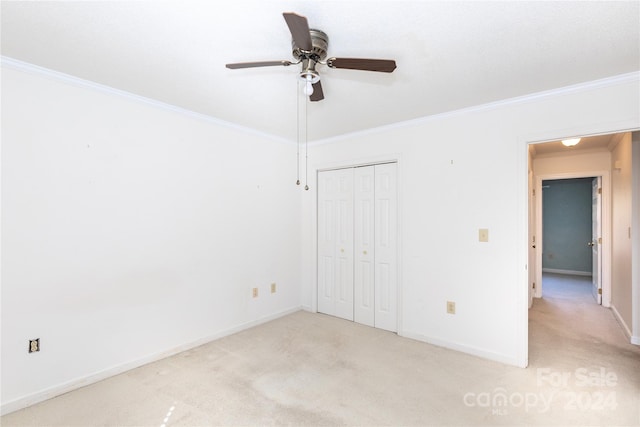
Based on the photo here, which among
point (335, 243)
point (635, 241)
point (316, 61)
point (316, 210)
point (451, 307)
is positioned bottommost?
point (451, 307)

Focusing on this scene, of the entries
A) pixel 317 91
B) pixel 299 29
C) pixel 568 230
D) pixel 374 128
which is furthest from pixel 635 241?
pixel 568 230

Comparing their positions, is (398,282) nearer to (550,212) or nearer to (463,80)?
(463,80)

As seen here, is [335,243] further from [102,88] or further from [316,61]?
[102,88]

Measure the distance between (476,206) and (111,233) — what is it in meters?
3.29

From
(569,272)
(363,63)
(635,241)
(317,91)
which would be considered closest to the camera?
(363,63)

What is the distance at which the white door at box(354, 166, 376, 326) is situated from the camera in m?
3.73

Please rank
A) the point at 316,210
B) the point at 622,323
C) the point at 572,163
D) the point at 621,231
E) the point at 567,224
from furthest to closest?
the point at 567,224 < the point at 572,163 < the point at 316,210 < the point at 621,231 < the point at 622,323

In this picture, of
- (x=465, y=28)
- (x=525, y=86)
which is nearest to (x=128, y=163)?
(x=465, y=28)

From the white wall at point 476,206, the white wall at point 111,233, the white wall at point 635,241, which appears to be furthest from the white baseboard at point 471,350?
the white wall at point 111,233

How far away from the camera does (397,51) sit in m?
1.95

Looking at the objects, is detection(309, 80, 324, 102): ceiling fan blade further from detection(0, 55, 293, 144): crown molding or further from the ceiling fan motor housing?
detection(0, 55, 293, 144): crown molding

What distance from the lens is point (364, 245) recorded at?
3.80 meters

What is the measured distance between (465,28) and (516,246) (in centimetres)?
192

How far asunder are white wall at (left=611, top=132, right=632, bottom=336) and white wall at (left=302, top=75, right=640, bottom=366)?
1.54 metres
